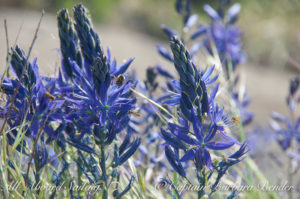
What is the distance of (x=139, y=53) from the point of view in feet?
28.1

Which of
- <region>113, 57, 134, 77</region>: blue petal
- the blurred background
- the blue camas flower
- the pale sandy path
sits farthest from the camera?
the blurred background

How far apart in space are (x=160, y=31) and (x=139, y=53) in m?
2.20

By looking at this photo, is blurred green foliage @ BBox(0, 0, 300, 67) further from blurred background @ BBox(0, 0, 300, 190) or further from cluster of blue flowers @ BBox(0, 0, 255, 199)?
cluster of blue flowers @ BBox(0, 0, 255, 199)

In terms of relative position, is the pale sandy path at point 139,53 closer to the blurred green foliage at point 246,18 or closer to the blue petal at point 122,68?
the blurred green foliage at point 246,18

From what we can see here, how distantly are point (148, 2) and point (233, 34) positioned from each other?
8.78 m

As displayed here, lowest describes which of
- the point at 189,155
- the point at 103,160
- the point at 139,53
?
the point at 103,160

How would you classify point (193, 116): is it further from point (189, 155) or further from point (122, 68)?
point (122, 68)

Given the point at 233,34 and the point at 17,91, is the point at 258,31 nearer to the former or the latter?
the point at 233,34

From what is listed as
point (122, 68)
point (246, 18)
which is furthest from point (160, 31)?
point (122, 68)

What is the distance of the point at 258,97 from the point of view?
7637 millimetres

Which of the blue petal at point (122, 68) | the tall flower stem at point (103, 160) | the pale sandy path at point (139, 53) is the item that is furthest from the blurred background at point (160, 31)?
the tall flower stem at point (103, 160)

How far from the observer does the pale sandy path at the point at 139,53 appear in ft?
23.7

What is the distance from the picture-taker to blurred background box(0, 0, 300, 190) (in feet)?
25.8

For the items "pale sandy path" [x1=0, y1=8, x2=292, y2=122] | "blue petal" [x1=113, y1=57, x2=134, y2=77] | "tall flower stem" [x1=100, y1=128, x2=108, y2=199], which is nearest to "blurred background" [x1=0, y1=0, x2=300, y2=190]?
"pale sandy path" [x1=0, y1=8, x2=292, y2=122]
